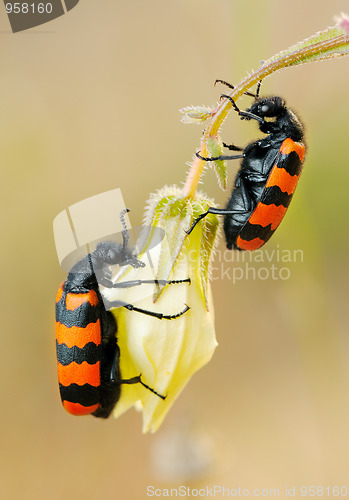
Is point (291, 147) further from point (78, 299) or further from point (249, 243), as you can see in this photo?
point (78, 299)

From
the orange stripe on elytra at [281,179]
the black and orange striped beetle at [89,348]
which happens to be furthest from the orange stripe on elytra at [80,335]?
the orange stripe on elytra at [281,179]

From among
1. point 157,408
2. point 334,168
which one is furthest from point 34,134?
point 157,408

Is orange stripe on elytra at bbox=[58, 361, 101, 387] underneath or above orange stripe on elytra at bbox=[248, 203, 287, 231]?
underneath

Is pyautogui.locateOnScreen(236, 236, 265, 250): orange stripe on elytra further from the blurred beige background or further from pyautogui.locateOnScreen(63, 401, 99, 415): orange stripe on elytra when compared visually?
the blurred beige background

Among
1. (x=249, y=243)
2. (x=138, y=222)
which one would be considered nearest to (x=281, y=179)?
(x=249, y=243)

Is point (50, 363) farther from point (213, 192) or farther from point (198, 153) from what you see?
point (198, 153)

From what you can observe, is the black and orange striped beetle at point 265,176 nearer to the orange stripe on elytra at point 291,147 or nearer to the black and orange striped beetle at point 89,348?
the orange stripe on elytra at point 291,147

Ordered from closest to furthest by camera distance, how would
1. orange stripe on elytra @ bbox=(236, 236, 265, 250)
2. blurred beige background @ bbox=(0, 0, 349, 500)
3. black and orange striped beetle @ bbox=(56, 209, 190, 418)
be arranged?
black and orange striped beetle @ bbox=(56, 209, 190, 418), orange stripe on elytra @ bbox=(236, 236, 265, 250), blurred beige background @ bbox=(0, 0, 349, 500)

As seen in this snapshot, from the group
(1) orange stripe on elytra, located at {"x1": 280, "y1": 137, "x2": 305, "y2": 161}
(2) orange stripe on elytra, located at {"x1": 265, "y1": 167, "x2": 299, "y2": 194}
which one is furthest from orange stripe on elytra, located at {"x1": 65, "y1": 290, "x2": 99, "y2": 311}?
(1) orange stripe on elytra, located at {"x1": 280, "y1": 137, "x2": 305, "y2": 161}
